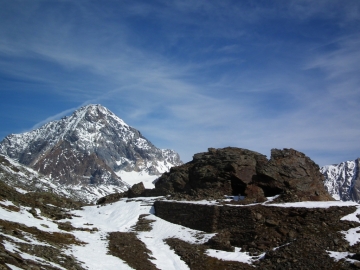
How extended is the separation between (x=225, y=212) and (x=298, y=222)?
24.0 feet

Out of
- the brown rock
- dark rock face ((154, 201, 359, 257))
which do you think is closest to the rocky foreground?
dark rock face ((154, 201, 359, 257))

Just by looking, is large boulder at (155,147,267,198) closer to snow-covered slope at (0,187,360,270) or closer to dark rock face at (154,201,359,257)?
dark rock face at (154,201,359,257)

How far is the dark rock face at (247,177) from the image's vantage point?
139 ft

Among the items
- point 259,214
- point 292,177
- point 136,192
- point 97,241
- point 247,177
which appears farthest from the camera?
point 136,192

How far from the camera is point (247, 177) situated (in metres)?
47.7

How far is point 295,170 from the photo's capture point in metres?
44.1

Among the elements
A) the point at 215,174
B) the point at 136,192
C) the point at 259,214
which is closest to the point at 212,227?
the point at 259,214

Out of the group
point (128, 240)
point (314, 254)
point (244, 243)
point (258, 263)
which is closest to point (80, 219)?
point (128, 240)

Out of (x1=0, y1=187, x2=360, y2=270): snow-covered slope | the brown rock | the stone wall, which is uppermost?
the brown rock

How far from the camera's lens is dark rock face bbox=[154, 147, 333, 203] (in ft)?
139

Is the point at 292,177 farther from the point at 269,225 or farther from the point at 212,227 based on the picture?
the point at 212,227

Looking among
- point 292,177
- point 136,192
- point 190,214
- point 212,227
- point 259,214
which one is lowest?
point 212,227

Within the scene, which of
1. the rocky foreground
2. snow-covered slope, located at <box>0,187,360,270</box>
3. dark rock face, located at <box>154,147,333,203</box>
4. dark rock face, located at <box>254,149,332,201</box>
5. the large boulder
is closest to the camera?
snow-covered slope, located at <box>0,187,360,270</box>

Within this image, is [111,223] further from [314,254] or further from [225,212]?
[314,254]
